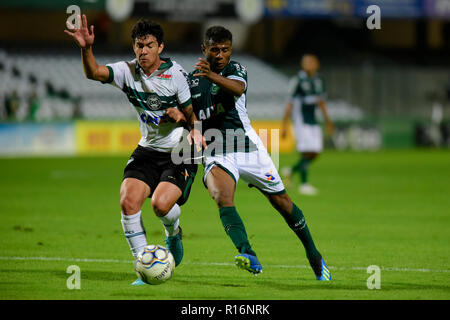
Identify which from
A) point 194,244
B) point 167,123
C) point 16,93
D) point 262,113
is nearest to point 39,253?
point 194,244

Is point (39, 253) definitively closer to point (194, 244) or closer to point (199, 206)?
point (194, 244)

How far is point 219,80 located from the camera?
627 centimetres

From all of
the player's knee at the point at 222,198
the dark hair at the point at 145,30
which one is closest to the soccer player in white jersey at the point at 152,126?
the dark hair at the point at 145,30

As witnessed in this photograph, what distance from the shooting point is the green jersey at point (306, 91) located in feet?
47.8

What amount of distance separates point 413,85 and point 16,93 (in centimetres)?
1720

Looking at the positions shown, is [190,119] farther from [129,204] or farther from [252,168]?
[129,204]

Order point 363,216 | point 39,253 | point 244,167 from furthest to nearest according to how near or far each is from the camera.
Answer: point 363,216, point 39,253, point 244,167

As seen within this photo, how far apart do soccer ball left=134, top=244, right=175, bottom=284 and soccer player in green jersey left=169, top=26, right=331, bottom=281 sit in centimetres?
61

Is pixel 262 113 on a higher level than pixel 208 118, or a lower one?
lower

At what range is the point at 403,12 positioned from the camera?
95.8ft

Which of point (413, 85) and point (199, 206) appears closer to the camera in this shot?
point (199, 206)

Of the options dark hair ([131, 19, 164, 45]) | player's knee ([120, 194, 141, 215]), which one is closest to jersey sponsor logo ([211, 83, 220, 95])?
dark hair ([131, 19, 164, 45])
